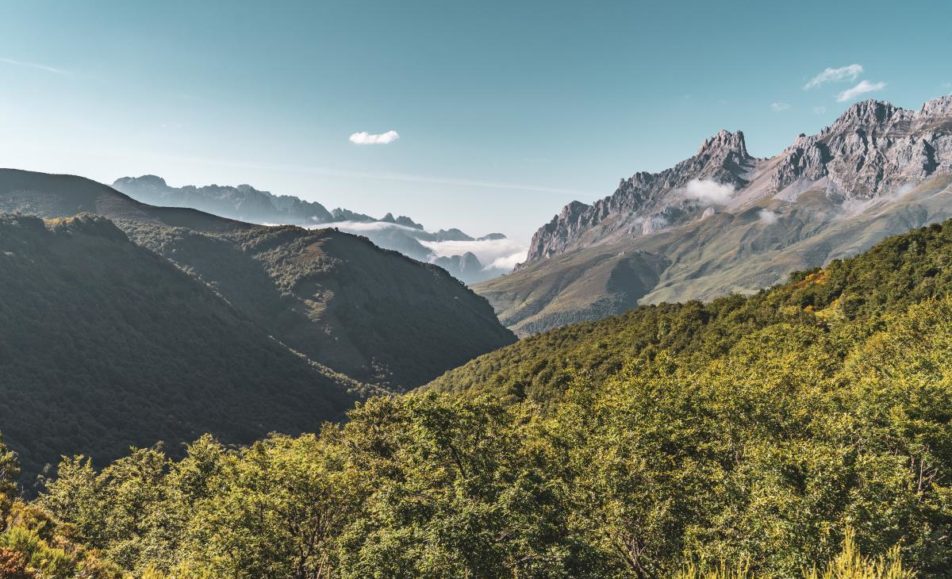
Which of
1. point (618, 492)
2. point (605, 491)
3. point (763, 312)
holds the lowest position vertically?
point (605, 491)

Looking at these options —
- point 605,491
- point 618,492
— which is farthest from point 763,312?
point 618,492

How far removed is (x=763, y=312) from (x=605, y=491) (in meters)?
78.1

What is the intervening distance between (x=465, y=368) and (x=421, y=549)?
131 meters

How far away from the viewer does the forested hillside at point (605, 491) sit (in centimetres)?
2341

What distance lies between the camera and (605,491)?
32.2 meters

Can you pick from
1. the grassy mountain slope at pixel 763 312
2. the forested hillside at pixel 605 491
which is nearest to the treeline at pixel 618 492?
the forested hillside at pixel 605 491

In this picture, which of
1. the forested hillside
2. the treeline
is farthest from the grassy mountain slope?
the treeline

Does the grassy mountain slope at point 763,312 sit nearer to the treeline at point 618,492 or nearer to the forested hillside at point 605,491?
the forested hillside at point 605,491

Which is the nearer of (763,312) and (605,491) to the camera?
(605,491)

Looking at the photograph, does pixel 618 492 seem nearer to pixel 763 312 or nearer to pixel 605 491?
pixel 605 491

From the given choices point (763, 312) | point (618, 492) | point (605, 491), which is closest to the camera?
point (618, 492)

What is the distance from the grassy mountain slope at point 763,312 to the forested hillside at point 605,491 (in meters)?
25.3

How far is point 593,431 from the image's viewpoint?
44.0m

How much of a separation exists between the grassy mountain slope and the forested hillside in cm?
2534
